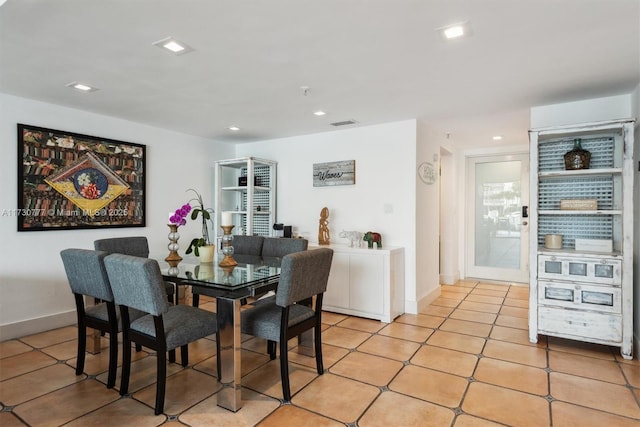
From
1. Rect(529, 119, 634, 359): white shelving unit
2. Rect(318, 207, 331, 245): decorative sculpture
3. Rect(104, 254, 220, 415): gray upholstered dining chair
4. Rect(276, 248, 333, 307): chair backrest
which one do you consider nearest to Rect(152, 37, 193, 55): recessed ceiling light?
Rect(104, 254, 220, 415): gray upholstered dining chair

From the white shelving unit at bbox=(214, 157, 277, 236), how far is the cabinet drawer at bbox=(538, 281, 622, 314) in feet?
11.2

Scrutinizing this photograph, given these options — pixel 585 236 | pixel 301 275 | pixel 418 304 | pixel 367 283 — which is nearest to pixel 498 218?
pixel 585 236

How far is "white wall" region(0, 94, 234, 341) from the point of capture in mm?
3238

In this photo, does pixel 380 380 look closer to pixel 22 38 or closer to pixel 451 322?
pixel 451 322

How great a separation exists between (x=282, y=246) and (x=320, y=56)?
1.76 metres

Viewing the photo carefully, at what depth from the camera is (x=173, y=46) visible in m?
2.25

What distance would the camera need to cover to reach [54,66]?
102 inches

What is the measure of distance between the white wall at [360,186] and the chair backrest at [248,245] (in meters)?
1.31

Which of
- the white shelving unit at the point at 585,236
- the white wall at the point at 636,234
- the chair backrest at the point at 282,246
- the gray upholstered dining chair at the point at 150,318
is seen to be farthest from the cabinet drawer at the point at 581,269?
the gray upholstered dining chair at the point at 150,318

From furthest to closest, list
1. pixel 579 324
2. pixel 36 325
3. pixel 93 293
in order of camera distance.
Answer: pixel 36 325
pixel 579 324
pixel 93 293

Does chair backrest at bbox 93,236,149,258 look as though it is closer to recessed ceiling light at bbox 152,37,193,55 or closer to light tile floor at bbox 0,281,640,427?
light tile floor at bbox 0,281,640,427

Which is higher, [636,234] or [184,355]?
[636,234]

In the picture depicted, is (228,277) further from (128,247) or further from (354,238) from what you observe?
(354,238)

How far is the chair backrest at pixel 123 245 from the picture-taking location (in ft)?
10.1
